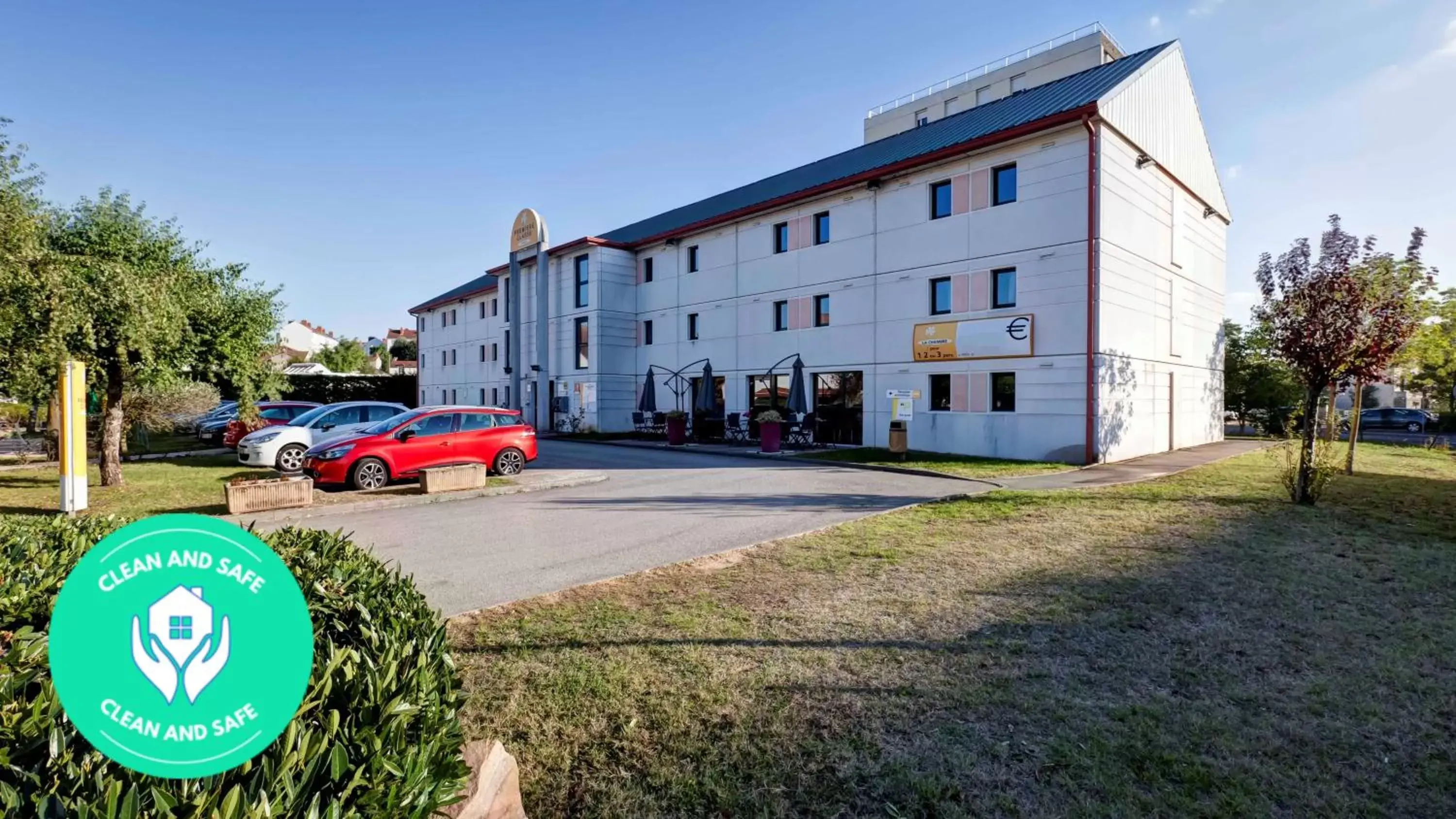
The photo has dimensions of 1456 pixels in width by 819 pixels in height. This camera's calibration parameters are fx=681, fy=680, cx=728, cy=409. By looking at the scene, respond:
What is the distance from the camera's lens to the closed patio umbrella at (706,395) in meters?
25.0

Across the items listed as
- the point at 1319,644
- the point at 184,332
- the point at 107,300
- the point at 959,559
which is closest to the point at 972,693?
the point at 1319,644

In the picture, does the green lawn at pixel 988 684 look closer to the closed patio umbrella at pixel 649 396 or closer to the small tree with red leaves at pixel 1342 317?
the small tree with red leaves at pixel 1342 317

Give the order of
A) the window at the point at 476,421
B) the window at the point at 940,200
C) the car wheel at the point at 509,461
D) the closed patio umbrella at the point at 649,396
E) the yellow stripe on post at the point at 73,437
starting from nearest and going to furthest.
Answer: the yellow stripe on post at the point at 73,437 → the window at the point at 476,421 → the car wheel at the point at 509,461 → the window at the point at 940,200 → the closed patio umbrella at the point at 649,396

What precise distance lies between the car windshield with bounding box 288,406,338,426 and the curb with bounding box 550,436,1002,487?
901 cm

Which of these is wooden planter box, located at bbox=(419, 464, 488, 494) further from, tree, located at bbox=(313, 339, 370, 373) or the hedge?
tree, located at bbox=(313, 339, 370, 373)

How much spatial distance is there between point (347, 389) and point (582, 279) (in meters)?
21.3

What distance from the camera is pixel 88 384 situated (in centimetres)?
1210

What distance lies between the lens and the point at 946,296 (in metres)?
20.3

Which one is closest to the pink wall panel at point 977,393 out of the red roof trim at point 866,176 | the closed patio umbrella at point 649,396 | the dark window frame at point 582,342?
the red roof trim at point 866,176

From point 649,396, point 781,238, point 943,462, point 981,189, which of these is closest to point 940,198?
point 981,189

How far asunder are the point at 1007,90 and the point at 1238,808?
42.7m

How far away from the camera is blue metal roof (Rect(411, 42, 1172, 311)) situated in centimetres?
1953

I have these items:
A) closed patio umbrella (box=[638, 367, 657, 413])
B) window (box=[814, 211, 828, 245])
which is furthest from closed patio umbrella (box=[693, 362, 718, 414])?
window (box=[814, 211, 828, 245])

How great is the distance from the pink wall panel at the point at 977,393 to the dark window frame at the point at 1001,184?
4.83 meters
